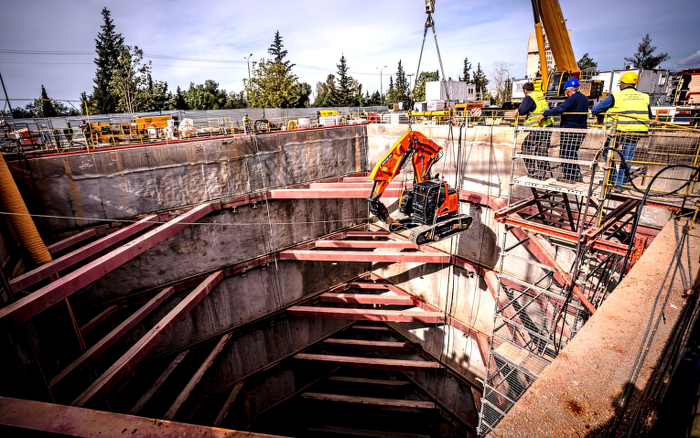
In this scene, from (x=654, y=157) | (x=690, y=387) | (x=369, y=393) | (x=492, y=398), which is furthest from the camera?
(x=369, y=393)

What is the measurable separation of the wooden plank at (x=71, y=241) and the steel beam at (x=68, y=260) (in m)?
0.88

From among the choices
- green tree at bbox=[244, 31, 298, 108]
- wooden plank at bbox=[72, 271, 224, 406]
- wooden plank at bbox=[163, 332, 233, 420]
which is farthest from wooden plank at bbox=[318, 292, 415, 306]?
green tree at bbox=[244, 31, 298, 108]

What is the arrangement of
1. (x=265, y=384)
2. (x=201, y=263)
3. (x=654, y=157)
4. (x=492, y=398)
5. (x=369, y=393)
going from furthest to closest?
(x=369, y=393), (x=265, y=384), (x=201, y=263), (x=492, y=398), (x=654, y=157)

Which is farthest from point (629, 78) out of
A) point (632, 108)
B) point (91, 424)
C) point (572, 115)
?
point (91, 424)

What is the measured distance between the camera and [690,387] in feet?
5.80

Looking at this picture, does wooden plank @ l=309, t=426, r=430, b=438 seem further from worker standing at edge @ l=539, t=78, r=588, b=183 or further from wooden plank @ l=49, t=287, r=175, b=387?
worker standing at edge @ l=539, t=78, r=588, b=183

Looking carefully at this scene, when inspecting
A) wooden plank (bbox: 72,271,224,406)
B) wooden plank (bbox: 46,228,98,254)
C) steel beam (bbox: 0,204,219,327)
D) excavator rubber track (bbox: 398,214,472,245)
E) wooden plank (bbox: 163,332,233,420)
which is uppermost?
wooden plank (bbox: 46,228,98,254)

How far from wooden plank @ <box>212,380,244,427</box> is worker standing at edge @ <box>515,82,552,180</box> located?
11739mm

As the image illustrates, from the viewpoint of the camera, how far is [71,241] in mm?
8516

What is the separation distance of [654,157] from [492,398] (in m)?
7.77

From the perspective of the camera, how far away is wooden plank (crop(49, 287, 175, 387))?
21.9ft

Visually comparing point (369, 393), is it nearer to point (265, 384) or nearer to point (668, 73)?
point (265, 384)

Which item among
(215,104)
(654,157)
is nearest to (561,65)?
(654,157)

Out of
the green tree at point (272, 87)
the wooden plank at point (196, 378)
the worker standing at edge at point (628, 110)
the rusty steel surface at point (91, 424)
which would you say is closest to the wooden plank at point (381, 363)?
the wooden plank at point (196, 378)
